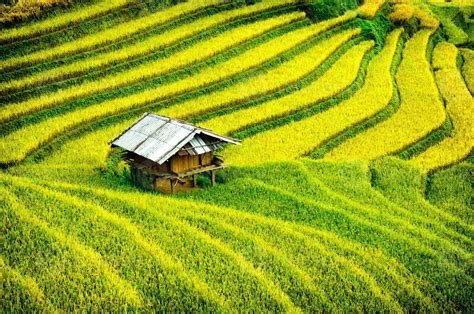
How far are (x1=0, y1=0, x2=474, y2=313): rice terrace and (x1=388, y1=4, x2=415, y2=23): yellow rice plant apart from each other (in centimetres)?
152

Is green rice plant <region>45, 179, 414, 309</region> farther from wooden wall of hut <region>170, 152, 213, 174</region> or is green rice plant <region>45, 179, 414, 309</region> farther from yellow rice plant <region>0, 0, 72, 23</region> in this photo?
yellow rice plant <region>0, 0, 72, 23</region>

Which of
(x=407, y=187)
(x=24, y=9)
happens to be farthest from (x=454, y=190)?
(x=24, y=9)

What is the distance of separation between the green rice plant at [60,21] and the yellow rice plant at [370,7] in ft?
33.6

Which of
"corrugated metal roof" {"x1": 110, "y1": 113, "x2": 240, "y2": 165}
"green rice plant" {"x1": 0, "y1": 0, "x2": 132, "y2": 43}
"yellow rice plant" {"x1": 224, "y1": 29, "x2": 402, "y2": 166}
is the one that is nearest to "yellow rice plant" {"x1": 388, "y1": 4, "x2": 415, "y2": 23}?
"yellow rice plant" {"x1": 224, "y1": 29, "x2": 402, "y2": 166}

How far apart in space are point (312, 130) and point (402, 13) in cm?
1276

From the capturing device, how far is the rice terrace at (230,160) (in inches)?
329

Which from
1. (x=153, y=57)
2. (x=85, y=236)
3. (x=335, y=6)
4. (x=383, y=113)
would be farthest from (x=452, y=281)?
(x=335, y=6)

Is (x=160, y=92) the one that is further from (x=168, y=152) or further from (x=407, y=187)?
(x=407, y=187)

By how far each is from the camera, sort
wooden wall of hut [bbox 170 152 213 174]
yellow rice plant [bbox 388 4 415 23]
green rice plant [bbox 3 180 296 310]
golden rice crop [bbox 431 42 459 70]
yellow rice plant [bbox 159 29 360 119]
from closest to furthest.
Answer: green rice plant [bbox 3 180 296 310]
wooden wall of hut [bbox 170 152 213 174]
yellow rice plant [bbox 159 29 360 119]
golden rice crop [bbox 431 42 459 70]
yellow rice plant [bbox 388 4 415 23]

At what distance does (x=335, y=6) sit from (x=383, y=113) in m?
8.86

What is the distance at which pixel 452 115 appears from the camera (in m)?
16.9

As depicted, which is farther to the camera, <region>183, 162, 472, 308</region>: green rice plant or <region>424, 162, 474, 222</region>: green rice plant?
<region>424, 162, 474, 222</region>: green rice plant

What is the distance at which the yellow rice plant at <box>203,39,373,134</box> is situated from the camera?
1530 centimetres

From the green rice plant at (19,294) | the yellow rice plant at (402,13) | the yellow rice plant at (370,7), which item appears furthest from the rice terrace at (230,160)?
the yellow rice plant at (402,13)
